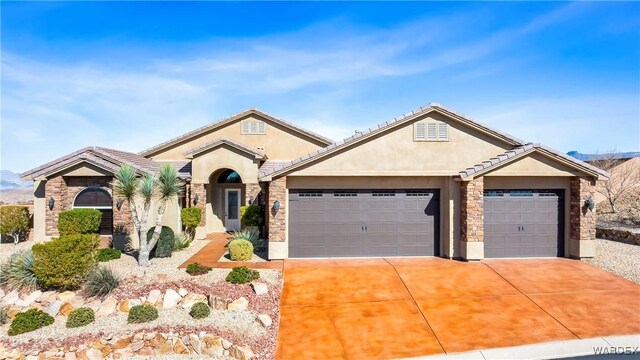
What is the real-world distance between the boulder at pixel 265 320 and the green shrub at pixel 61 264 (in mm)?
6108

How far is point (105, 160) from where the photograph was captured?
52.8 ft

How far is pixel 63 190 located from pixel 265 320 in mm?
12756

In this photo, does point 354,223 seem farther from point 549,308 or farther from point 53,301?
point 53,301

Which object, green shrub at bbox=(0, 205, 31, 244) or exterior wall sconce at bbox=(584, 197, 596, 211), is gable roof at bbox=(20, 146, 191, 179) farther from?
exterior wall sconce at bbox=(584, 197, 596, 211)

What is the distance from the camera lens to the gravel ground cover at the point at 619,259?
41.5 ft

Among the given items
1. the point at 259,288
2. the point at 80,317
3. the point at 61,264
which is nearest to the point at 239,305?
the point at 259,288

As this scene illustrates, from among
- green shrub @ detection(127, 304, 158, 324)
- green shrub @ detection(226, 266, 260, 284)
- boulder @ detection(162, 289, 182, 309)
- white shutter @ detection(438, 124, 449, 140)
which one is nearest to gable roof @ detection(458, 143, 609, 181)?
white shutter @ detection(438, 124, 449, 140)

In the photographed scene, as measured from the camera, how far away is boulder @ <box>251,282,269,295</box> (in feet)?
34.6

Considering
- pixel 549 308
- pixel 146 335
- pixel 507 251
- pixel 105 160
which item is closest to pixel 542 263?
pixel 507 251

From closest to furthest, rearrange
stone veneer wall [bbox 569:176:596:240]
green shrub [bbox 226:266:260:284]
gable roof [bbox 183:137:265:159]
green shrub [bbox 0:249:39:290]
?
green shrub [bbox 0:249:39:290]
green shrub [bbox 226:266:260:284]
stone veneer wall [bbox 569:176:596:240]
gable roof [bbox 183:137:265:159]

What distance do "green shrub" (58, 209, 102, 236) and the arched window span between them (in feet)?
24.4

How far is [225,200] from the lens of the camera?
21.5m

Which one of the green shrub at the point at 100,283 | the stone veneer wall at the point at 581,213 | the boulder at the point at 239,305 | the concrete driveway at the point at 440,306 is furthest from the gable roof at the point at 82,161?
the stone veneer wall at the point at 581,213

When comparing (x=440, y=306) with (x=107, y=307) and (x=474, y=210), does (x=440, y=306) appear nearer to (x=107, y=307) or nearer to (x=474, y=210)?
(x=474, y=210)
